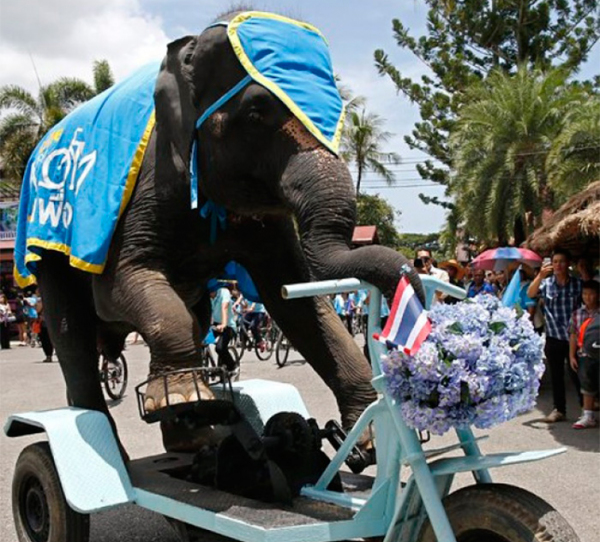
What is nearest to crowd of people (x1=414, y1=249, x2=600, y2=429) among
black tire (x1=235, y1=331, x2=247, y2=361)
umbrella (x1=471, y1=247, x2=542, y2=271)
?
umbrella (x1=471, y1=247, x2=542, y2=271)

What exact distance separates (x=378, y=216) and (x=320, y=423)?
3001 cm

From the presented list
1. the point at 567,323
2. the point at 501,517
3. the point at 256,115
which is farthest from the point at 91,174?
the point at 567,323

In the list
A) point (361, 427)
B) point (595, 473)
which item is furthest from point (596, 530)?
point (361, 427)

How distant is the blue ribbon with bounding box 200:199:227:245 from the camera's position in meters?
3.68

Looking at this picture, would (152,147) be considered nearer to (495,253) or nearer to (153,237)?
(153,237)

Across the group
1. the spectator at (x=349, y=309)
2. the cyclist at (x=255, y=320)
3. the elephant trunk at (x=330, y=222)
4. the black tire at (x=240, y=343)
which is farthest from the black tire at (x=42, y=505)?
the spectator at (x=349, y=309)

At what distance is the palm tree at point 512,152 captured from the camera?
734 inches

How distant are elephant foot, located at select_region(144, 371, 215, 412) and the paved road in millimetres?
776

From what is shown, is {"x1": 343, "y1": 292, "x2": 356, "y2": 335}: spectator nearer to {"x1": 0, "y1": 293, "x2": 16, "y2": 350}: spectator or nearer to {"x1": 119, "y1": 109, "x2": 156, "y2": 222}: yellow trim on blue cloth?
{"x1": 0, "y1": 293, "x2": 16, "y2": 350}: spectator

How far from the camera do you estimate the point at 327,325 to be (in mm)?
3996

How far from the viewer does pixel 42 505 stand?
153 inches

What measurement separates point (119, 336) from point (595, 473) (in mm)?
3343

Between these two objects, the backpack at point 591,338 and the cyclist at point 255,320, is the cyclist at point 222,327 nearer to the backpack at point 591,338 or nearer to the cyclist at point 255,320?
the cyclist at point 255,320

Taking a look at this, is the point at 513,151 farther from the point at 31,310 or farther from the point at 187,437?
the point at 187,437
